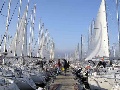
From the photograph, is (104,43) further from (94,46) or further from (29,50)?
(29,50)

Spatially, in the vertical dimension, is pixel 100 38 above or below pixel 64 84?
above

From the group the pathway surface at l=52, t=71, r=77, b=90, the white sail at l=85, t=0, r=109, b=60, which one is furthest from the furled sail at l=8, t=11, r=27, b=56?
the pathway surface at l=52, t=71, r=77, b=90

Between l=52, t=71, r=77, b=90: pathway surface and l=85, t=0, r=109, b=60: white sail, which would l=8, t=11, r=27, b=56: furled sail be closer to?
l=85, t=0, r=109, b=60: white sail

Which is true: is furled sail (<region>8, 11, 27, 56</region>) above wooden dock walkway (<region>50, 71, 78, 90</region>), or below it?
above

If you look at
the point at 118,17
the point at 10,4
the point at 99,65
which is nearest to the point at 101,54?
the point at 99,65

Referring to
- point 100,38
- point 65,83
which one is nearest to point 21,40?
point 100,38

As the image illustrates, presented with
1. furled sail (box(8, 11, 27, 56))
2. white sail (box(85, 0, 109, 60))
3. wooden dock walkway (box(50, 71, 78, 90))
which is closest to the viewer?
wooden dock walkway (box(50, 71, 78, 90))

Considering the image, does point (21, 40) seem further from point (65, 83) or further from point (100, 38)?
point (65, 83)

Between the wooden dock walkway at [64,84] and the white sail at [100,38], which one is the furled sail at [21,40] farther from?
the wooden dock walkway at [64,84]

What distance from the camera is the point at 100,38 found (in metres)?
32.6

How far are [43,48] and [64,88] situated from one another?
34490 millimetres

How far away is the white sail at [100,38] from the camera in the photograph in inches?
1200

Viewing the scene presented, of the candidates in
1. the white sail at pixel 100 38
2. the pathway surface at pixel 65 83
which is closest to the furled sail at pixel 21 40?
the white sail at pixel 100 38

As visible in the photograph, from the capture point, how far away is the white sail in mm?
30484
